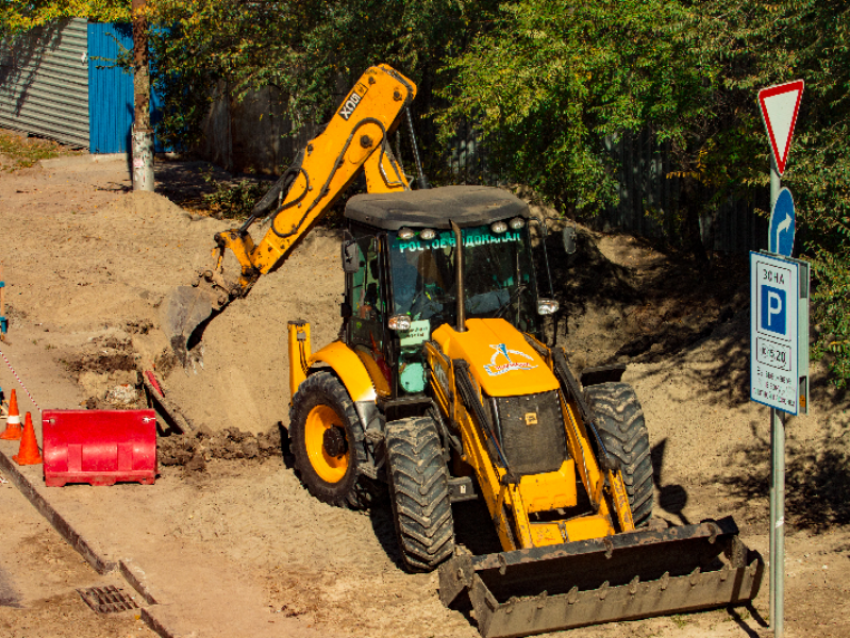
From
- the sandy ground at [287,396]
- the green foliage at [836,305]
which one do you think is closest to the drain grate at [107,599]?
the sandy ground at [287,396]

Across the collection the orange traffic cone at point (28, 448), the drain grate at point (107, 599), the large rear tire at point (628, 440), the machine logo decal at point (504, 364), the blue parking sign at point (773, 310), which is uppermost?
the blue parking sign at point (773, 310)

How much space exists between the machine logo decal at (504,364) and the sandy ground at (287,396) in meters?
1.74

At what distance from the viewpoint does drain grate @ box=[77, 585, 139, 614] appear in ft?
25.2

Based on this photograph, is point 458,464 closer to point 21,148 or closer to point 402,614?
point 402,614

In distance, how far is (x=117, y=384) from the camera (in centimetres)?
1245

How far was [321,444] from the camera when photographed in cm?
991

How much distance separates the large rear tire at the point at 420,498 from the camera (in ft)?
25.2

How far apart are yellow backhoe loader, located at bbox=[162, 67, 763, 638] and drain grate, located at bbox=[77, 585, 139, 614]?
7.12 feet

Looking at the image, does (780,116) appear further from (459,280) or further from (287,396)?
(287,396)

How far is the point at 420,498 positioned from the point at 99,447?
4.05 m

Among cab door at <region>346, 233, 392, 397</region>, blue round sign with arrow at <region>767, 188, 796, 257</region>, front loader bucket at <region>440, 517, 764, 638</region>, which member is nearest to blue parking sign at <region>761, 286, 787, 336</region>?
blue round sign with arrow at <region>767, 188, 796, 257</region>

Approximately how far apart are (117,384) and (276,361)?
2014mm

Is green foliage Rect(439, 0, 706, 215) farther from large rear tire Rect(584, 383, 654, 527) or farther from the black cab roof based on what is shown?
large rear tire Rect(584, 383, 654, 527)

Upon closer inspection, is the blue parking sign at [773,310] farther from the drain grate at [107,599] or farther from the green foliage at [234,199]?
the green foliage at [234,199]
